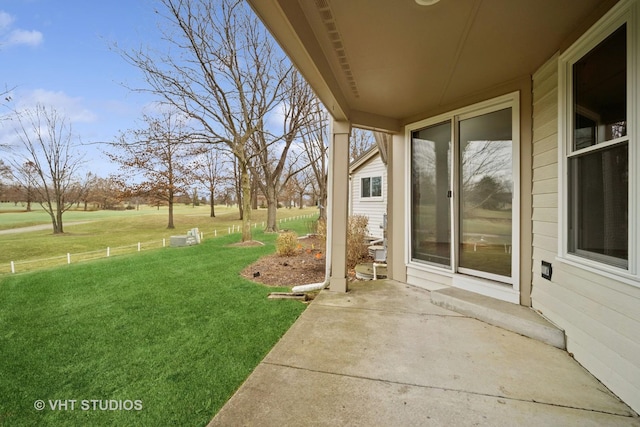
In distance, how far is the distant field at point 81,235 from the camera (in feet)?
27.9

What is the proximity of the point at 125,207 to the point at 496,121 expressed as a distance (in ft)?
65.8

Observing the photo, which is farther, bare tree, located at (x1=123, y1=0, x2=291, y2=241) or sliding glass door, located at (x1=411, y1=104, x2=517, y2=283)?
bare tree, located at (x1=123, y1=0, x2=291, y2=241)

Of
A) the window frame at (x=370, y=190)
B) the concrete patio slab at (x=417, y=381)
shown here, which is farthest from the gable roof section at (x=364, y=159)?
the concrete patio slab at (x=417, y=381)

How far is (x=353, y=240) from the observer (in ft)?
21.5

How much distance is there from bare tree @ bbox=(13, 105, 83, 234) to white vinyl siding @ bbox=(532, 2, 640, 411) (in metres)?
15.5

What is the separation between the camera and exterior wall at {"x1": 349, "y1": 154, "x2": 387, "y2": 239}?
1026 centimetres

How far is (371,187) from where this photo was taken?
1086 cm

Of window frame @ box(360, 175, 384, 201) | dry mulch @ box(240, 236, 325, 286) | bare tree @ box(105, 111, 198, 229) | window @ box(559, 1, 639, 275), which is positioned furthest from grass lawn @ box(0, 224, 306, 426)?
window frame @ box(360, 175, 384, 201)

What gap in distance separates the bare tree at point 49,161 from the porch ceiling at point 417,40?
46.3ft

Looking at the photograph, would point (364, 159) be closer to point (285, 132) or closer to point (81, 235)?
point (285, 132)

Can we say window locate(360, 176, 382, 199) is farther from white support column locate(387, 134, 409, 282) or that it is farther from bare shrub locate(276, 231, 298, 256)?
white support column locate(387, 134, 409, 282)

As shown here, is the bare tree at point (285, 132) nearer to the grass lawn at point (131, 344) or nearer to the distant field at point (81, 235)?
the distant field at point (81, 235)

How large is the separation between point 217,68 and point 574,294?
1075cm

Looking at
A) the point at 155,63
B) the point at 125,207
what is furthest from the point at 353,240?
the point at 125,207
